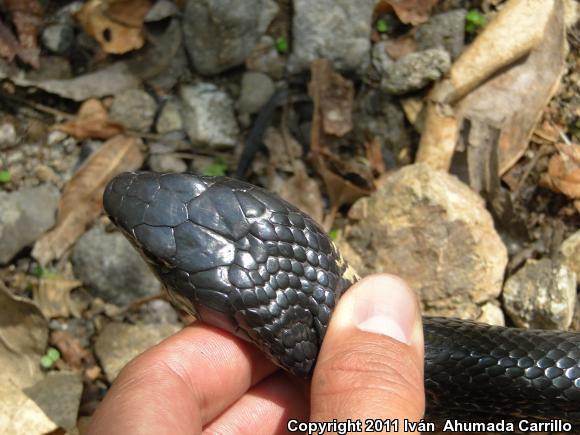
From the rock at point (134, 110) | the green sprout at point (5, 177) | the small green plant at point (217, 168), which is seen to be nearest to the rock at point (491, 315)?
the small green plant at point (217, 168)

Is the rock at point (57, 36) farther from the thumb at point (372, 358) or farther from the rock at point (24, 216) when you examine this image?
the thumb at point (372, 358)

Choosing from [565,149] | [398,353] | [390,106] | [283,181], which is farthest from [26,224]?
[565,149]

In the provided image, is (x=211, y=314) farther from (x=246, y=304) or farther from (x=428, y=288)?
(x=428, y=288)

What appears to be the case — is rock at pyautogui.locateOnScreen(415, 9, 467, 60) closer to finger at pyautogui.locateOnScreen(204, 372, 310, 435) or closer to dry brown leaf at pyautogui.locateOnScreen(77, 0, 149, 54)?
dry brown leaf at pyautogui.locateOnScreen(77, 0, 149, 54)

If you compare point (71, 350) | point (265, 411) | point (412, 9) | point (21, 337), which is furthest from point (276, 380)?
point (412, 9)

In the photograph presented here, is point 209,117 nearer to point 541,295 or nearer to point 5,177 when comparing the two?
point 5,177

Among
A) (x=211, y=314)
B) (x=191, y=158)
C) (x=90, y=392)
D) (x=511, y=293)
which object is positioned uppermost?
(x=211, y=314)
